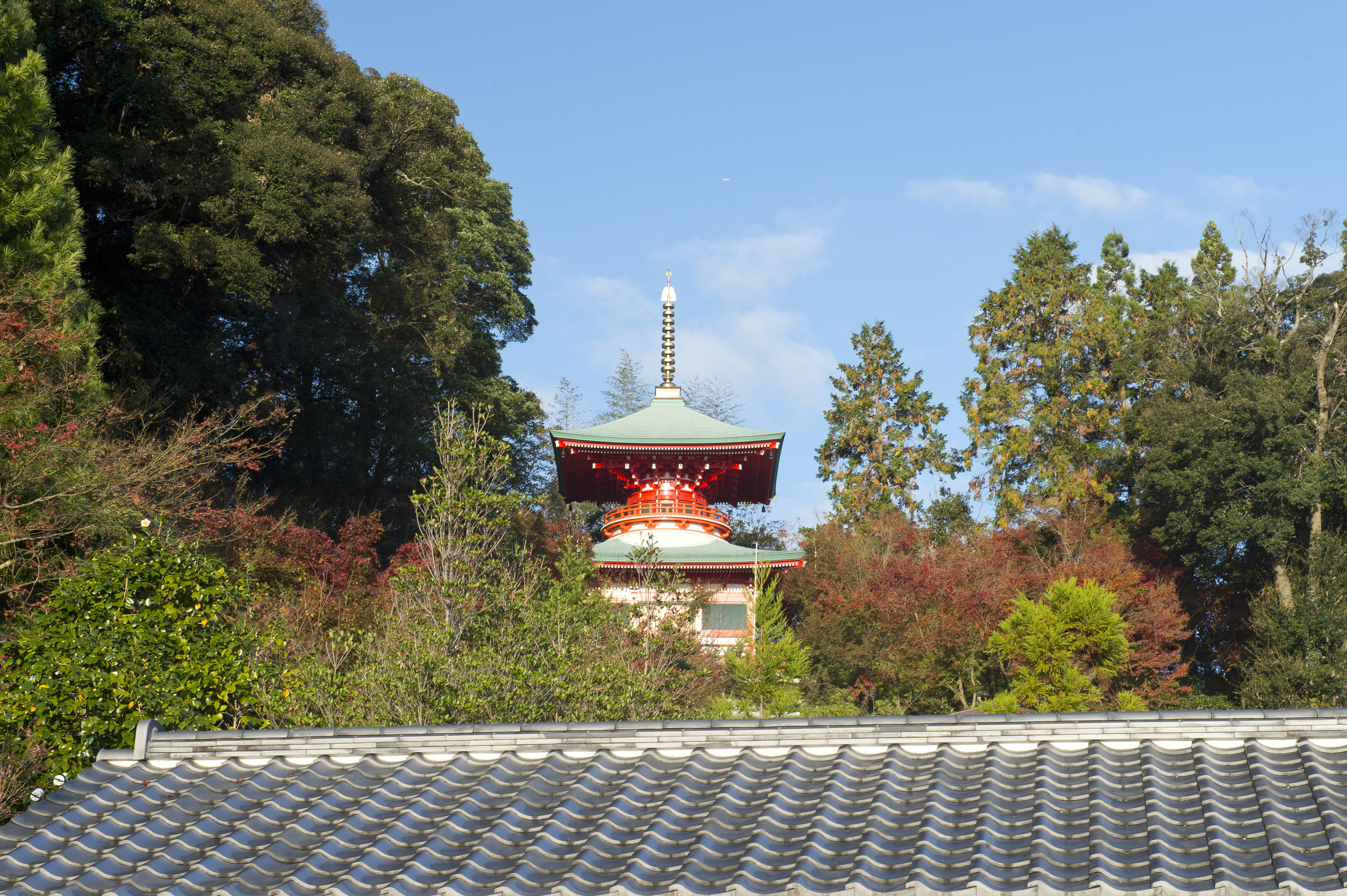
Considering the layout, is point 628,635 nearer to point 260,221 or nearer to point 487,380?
point 260,221

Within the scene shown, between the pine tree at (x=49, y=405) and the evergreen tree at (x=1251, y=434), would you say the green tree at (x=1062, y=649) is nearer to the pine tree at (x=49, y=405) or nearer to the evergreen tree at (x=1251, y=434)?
the evergreen tree at (x=1251, y=434)

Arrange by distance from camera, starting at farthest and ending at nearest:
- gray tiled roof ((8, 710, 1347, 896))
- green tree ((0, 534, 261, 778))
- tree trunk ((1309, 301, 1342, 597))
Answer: tree trunk ((1309, 301, 1342, 597)) < green tree ((0, 534, 261, 778)) < gray tiled roof ((8, 710, 1347, 896))

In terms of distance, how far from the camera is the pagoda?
1961 centimetres

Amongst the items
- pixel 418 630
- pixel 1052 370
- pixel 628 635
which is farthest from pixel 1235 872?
pixel 1052 370

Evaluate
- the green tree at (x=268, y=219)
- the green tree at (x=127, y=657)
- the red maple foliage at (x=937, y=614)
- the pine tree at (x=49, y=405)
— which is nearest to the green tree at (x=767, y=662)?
the red maple foliage at (x=937, y=614)

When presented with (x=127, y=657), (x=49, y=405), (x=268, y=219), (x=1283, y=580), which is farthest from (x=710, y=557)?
(x=1283, y=580)

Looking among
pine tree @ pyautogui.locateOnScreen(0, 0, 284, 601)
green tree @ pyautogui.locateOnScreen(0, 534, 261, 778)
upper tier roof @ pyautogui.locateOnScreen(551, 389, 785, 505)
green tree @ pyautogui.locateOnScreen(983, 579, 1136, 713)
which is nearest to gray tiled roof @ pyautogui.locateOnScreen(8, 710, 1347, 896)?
green tree @ pyautogui.locateOnScreen(0, 534, 261, 778)

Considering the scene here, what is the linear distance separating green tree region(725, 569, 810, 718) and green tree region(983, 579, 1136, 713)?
3.16 metres

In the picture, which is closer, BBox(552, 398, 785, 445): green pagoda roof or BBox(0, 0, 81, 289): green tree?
BBox(0, 0, 81, 289): green tree

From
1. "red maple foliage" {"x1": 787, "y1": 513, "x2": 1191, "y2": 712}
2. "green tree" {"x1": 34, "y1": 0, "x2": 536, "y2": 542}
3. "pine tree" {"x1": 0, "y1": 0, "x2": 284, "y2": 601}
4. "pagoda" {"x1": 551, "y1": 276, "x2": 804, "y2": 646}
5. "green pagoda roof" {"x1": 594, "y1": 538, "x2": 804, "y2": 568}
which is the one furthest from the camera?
"red maple foliage" {"x1": 787, "y1": 513, "x2": 1191, "y2": 712}

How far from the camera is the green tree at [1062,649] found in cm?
1758

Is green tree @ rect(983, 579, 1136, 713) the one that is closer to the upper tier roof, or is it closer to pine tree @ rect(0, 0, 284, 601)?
the upper tier roof

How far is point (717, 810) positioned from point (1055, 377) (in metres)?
28.0

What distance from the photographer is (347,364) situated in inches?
998
